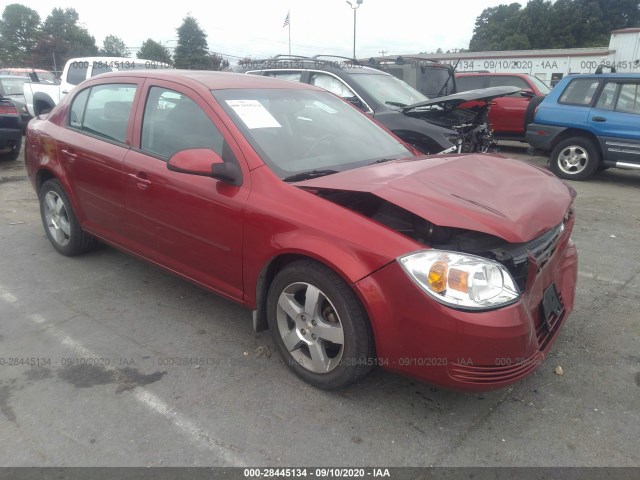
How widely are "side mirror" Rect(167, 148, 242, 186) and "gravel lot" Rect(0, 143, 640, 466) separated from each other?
1.11m

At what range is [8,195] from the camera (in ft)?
22.5

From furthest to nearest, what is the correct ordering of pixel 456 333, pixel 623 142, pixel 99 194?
pixel 623 142, pixel 99 194, pixel 456 333

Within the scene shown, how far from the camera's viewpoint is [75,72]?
391 inches

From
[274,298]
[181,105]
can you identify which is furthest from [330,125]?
[274,298]

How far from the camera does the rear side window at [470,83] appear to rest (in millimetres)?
11831


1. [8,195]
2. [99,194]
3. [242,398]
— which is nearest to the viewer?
[242,398]

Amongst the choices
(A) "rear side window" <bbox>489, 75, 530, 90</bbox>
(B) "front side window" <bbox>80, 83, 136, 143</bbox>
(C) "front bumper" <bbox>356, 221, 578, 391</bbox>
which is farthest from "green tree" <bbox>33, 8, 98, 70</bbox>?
(C) "front bumper" <bbox>356, 221, 578, 391</bbox>

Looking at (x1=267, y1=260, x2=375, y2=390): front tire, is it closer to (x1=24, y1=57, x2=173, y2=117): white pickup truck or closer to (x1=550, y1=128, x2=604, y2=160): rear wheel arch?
(x1=550, y1=128, x2=604, y2=160): rear wheel arch

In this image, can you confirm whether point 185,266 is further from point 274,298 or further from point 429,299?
point 429,299

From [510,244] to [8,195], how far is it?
22.8 ft

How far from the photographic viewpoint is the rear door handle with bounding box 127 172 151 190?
332 centimetres

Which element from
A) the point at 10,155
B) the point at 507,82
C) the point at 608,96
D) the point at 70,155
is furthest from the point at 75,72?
the point at 608,96

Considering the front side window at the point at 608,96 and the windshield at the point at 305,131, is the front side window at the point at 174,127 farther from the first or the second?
the front side window at the point at 608,96

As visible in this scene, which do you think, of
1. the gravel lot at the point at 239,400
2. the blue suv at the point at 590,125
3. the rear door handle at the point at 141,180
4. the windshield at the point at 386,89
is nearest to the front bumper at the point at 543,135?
the blue suv at the point at 590,125
